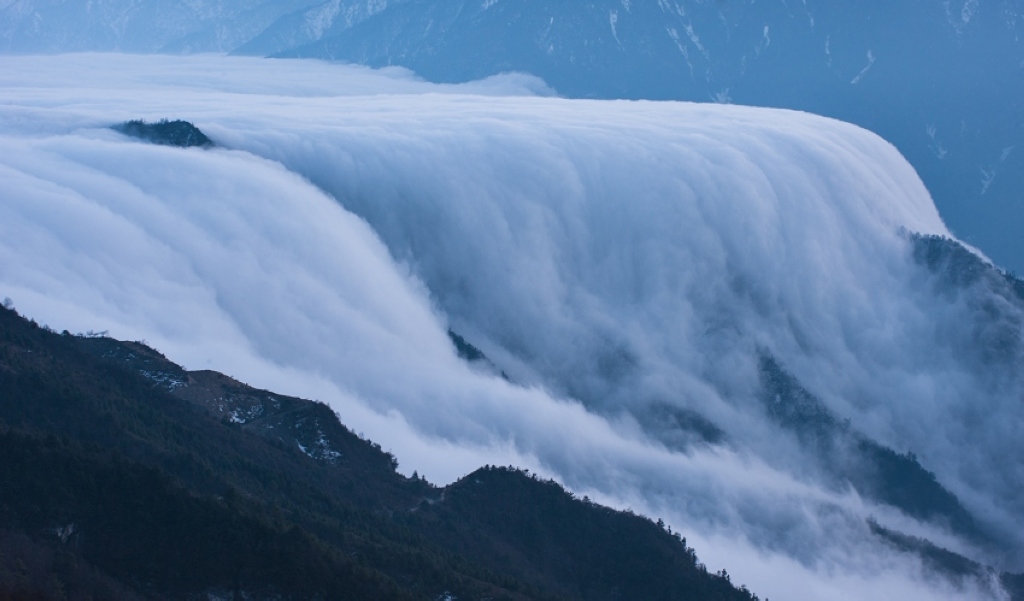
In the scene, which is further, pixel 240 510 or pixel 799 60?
Answer: pixel 799 60

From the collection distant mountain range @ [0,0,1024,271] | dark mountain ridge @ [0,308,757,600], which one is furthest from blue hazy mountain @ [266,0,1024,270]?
dark mountain ridge @ [0,308,757,600]

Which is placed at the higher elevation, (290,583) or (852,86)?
(852,86)

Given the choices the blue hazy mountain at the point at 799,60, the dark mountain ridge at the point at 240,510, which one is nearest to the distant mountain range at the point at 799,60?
the blue hazy mountain at the point at 799,60

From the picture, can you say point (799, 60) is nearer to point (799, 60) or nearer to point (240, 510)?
point (799, 60)

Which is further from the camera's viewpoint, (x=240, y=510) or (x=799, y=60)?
(x=799, y=60)

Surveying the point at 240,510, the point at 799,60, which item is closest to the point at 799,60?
the point at 799,60

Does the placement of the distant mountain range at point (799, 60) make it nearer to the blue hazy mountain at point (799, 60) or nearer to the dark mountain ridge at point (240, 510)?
the blue hazy mountain at point (799, 60)

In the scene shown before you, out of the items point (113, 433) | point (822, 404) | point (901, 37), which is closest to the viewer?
point (113, 433)

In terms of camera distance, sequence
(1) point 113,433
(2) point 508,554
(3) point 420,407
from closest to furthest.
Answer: (1) point 113,433 < (2) point 508,554 < (3) point 420,407

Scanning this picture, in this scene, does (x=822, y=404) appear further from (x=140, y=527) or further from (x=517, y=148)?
(x=140, y=527)

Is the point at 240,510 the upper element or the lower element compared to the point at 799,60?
lower

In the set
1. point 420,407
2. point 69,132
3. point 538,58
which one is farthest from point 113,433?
point 538,58

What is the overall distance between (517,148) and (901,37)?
264ft

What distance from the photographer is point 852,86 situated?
152875 millimetres
